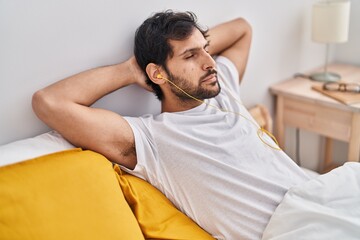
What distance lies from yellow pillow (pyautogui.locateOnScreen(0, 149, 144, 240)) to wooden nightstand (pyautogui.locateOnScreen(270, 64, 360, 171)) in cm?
107

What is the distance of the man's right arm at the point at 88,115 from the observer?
3.57 ft

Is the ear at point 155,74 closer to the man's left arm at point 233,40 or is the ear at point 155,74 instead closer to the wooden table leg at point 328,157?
the man's left arm at point 233,40

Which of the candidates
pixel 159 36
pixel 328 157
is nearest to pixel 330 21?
Answer: pixel 328 157

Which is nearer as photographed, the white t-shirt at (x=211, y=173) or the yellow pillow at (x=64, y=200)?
the yellow pillow at (x=64, y=200)

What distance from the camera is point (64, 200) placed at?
3.14ft

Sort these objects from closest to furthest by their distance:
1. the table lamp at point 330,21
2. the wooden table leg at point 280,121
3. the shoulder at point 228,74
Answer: the shoulder at point 228,74
the table lamp at point 330,21
the wooden table leg at point 280,121

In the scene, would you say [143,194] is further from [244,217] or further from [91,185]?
[244,217]

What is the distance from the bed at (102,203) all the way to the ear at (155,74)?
12.6 inches

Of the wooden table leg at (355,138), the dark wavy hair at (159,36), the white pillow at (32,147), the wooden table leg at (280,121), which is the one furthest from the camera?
the wooden table leg at (280,121)

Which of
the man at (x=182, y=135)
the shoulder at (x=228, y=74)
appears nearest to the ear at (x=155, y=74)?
the man at (x=182, y=135)

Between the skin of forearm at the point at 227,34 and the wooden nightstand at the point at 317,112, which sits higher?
the skin of forearm at the point at 227,34

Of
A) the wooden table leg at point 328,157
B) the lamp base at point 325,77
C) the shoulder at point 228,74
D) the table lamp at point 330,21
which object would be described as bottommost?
the wooden table leg at point 328,157

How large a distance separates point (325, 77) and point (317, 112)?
285mm

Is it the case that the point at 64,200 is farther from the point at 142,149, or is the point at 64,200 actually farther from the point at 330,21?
the point at 330,21
